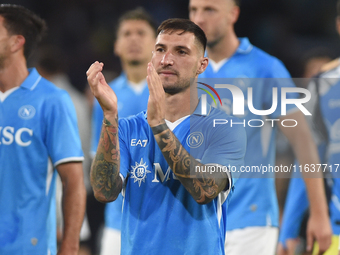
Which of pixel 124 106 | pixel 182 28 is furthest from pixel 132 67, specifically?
pixel 182 28

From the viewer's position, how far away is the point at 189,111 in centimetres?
268

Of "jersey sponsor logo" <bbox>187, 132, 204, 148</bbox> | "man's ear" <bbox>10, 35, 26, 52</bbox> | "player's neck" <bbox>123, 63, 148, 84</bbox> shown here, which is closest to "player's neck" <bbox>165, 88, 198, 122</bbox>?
Answer: "jersey sponsor logo" <bbox>187, 132, 204, 148</bbox>

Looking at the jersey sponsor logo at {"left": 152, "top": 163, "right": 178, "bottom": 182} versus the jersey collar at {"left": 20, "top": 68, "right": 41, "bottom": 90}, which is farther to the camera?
the jersey collar at {"left": 20, "top": 68, "right": 41, "bottom": 90}

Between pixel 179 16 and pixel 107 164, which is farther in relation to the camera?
pixel 179 16

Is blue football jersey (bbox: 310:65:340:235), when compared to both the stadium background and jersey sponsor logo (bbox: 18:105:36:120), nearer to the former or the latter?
jersey sponsor logo (bbox: 18:105:36:120)

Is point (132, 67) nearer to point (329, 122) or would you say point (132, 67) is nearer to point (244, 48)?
point (244, 48)

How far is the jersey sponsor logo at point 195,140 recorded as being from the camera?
8.43 ft

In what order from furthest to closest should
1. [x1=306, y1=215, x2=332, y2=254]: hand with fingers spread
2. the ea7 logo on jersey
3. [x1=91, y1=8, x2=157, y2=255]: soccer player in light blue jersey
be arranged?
[x1=91, y1=8, x2=157, y2=255]: soccer player in light blue jersey, [x1=306, y1=215, x2=332, y2=254]: hand with fingers spread, the ea7 logo on jersey

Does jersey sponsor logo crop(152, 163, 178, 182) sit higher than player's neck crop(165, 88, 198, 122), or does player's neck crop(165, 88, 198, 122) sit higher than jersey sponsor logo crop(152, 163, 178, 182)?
player's neck crop(165, 88, 198, 122)

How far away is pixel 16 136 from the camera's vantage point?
312 cm

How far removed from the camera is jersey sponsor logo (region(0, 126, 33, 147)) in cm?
311

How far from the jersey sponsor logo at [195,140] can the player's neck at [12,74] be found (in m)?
1.41

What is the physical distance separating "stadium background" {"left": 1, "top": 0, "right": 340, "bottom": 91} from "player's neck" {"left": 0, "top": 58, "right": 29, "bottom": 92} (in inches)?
227

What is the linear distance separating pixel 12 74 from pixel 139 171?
1.36m
